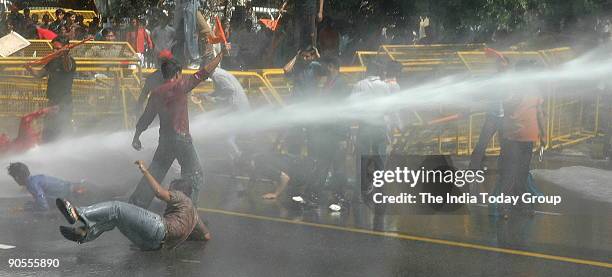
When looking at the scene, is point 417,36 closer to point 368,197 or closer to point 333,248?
point 368,197

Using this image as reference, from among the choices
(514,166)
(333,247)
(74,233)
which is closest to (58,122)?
(74,233)

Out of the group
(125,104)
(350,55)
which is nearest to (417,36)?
(350,55)

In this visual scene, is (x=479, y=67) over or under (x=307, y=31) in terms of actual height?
under

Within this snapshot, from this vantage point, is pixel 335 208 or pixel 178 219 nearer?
pixel 178 219

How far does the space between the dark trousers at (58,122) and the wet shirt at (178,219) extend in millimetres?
5751

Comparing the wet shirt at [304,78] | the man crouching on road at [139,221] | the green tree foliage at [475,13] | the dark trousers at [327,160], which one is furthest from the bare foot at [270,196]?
the green tree foliage at [475,13]

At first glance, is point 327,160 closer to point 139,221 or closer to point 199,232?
point 199,232

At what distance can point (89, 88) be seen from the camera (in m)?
16.6

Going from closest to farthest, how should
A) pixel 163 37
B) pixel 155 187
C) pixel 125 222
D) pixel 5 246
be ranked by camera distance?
pixel 125 222 < pixel 155 187 < pixel 5 246 < pixel 163 37

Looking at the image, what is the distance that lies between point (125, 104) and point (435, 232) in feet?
22.6

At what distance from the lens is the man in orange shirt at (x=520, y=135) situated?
11.9m

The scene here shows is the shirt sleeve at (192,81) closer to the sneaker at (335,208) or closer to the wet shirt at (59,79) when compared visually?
the sneaker at (335,208)

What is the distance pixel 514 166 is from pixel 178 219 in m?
4.25

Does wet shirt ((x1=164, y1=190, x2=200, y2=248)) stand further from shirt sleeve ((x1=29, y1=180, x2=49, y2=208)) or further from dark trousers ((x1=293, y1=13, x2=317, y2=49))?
dark trousers ((x1=293, y1=13, x2=317, y2=49))
